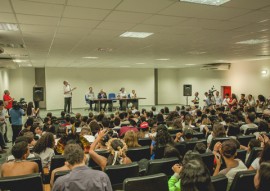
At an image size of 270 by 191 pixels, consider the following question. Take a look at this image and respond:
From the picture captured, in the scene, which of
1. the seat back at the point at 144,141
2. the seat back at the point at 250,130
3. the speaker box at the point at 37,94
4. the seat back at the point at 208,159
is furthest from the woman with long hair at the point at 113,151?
the speaker box at the point at 37,94

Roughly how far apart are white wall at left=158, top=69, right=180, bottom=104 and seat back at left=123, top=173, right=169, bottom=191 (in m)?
16.9

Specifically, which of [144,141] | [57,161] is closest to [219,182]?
[57,161]

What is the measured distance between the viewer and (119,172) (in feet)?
8.47

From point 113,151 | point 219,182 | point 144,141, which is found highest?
point 113,151

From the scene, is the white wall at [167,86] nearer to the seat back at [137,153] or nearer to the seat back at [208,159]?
the seat back at [137,153]

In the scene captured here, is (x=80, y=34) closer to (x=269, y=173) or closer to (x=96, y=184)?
(x=96, y=184)

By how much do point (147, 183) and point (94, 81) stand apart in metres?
14.6

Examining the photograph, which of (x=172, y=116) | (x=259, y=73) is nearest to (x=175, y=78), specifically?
(x=259, y=73)

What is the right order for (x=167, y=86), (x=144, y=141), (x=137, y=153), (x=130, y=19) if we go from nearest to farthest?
(x=137, y=153)
(x=130, y=19)
(x=144, y=141)
(x=167, y=86)

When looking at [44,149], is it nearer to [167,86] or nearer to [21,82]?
[21,82]

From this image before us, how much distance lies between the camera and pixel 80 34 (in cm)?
526

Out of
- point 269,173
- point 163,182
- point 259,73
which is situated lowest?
point 163,182

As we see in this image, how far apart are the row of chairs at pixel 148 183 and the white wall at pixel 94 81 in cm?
1374

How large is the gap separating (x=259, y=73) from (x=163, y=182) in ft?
39.9
